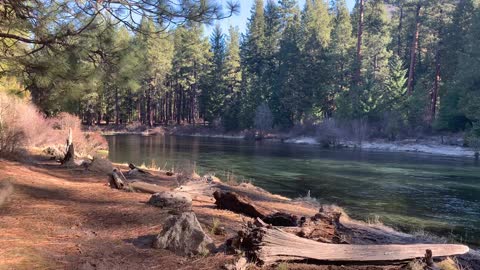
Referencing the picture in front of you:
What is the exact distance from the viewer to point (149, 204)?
282 inches

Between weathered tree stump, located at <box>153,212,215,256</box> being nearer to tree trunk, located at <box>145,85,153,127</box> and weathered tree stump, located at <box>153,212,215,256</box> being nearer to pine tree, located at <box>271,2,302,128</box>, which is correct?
pine tree, located at <box>271,2,302,128</box>

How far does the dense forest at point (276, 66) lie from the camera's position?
7.79 m

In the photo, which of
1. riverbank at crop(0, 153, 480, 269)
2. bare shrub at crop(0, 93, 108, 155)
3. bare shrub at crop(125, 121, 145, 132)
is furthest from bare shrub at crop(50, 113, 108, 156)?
bare shrub at crop(125, 121, 145, 132)

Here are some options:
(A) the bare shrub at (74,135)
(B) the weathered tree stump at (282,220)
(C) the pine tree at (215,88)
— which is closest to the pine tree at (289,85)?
(C) the pine tree at (215,88)

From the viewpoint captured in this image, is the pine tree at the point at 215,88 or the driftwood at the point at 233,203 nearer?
the driftwood at the point at 233,203

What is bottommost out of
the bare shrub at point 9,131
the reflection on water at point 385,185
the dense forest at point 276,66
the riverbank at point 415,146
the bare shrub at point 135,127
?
the reflection on water at point 385,185

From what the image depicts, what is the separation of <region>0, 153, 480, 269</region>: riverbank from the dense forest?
5.88 ft

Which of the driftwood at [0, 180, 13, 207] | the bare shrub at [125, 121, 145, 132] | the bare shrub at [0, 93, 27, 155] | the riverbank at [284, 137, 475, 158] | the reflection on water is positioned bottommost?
the reflection on water

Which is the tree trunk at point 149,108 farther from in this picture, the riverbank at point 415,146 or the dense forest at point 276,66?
the riverbank at point 415,146

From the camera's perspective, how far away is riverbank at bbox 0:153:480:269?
15.0 ft

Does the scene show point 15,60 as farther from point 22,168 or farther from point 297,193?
point 297,193

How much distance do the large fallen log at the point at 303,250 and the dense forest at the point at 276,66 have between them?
4.09 meters

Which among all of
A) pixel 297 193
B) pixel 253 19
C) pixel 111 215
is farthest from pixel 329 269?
pixel 253 19

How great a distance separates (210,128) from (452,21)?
32.4 m
